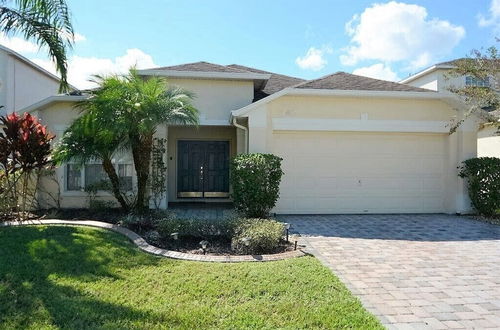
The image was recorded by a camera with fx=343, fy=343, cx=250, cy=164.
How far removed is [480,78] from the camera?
429 inches

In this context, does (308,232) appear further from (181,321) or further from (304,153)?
(181,321)

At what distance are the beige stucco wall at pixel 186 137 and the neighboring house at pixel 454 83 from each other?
26.1 ft

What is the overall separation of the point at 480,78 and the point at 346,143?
4.63 metres

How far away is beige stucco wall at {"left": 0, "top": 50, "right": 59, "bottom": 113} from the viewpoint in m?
16.5

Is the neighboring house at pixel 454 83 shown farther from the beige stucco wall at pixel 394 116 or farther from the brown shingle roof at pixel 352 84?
the brown shingle roof at pixel 352 84

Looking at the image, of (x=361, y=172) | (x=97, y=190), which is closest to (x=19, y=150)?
(x=97, y=190)

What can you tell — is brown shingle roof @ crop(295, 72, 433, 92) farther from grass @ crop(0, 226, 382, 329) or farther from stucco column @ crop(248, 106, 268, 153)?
grass @ crop(0, 226, 382, 329)

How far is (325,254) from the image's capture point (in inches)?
264

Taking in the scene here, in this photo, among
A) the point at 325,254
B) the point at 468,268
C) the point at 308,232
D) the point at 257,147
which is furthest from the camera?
the point at 257,147

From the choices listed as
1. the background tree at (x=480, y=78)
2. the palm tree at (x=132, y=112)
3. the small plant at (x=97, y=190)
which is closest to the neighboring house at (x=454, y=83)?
the background tree at (x=480, y=78)

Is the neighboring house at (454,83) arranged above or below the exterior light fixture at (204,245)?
above

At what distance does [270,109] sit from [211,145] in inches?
163

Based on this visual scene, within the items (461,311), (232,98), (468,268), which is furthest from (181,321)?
(232,98)

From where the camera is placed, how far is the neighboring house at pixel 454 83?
48.6ft
